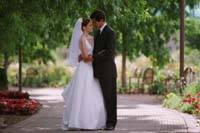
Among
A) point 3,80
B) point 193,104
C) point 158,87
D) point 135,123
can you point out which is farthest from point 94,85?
point 158,87

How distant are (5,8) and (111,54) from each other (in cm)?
418

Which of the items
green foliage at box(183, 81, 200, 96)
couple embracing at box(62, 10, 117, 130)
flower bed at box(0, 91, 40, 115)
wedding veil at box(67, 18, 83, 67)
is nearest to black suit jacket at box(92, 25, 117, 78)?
couple embracing at box(62, 10, 117, 130)

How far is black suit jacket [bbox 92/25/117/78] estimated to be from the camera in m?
12.3

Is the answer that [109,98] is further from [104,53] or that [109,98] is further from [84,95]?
[104,53]

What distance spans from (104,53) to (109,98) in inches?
34.2

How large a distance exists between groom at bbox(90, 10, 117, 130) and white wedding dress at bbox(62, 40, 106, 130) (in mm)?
123

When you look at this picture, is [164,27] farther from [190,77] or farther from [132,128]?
[132,128]

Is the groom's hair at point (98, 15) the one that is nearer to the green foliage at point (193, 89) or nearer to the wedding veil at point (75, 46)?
the wedding veil at point (75, 46)

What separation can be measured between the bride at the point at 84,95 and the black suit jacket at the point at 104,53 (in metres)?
0.15

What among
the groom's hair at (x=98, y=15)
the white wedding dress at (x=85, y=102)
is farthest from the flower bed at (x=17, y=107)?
the groom's hair at (x=98, y=15)

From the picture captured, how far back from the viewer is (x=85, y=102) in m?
12.4

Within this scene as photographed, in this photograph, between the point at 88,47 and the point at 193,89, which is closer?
the point at 88,47

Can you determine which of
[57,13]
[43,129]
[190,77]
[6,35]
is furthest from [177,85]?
[43,129]

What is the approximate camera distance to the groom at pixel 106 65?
486 inches
